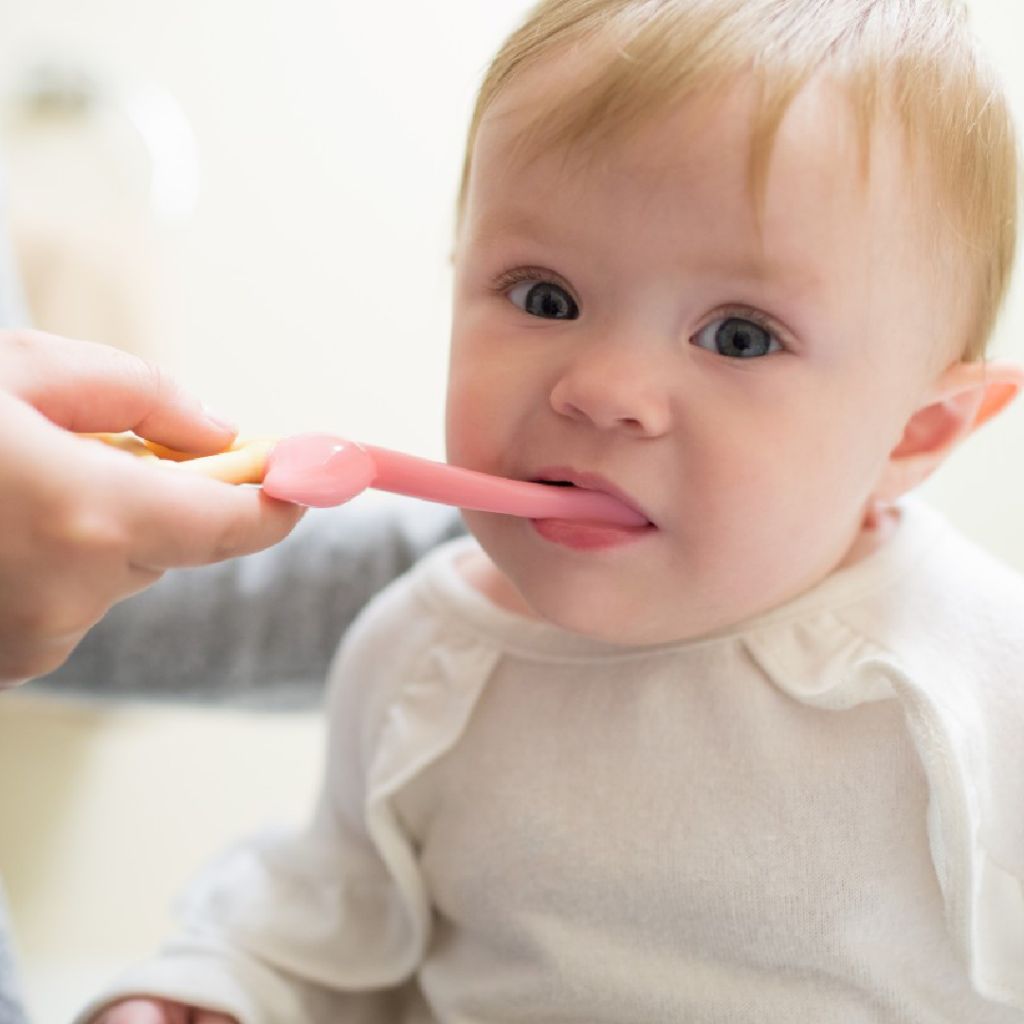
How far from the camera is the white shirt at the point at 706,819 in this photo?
25.5 inches

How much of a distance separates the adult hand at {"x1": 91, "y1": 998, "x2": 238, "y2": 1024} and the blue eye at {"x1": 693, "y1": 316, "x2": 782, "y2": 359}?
0.46 meters

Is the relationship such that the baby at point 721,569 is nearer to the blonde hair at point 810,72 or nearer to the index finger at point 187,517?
the blonde hair at point 810,72

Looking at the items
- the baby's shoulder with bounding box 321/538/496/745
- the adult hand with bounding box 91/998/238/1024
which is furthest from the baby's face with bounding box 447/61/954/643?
the adult hand with bounding box 91/998/238/1024

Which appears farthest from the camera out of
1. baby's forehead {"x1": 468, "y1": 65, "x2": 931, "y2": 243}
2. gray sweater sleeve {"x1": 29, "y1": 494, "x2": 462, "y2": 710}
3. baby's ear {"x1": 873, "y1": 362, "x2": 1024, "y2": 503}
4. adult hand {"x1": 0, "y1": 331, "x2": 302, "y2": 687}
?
gray sweater sleeve {"x1": 29, "y1": 494, "x2": 462, "y2": 710}

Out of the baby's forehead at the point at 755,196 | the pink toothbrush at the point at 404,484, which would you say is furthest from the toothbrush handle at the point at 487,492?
the baby's forehead at the point at 755,196

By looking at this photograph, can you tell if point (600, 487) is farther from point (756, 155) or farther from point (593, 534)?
point (756, 155)

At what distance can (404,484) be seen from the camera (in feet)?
1.95

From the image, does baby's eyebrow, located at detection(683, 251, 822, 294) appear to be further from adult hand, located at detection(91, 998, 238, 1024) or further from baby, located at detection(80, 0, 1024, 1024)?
adult hand, located at detection(91, 998, 238, 1024)

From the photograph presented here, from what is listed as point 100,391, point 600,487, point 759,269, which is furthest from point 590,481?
point 100,391

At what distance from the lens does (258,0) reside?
6.16 ft

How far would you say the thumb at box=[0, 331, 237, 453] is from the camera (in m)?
0.52

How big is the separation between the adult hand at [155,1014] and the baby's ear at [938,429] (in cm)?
47

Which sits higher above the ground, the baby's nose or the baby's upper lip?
the baby's nose

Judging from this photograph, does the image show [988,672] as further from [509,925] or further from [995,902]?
[509,925]
